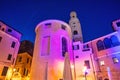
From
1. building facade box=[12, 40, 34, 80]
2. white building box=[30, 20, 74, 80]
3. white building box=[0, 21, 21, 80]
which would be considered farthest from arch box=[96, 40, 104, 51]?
building facade box=[12, 40, 34, 80]

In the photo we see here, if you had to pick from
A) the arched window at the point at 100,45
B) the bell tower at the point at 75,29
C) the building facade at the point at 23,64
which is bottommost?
the building facade at the point at 23,64

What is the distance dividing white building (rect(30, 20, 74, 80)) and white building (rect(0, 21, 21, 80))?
7.59m

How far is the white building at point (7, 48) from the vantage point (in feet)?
80.2

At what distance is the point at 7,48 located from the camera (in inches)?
1035

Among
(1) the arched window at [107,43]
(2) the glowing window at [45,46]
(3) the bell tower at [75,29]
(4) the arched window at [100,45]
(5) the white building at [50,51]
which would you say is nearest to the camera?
(5) the white building at [50,51]

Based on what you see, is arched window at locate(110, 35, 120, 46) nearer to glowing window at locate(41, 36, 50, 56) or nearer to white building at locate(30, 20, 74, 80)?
white building at locate(30, 20, 74, 80)

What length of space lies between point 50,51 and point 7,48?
11574 millimetres

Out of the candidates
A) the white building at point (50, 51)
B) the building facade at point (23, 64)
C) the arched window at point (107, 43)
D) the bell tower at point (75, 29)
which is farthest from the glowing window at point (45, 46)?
the building facade at point (23, 64)

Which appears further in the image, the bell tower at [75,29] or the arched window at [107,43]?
the bell tower at [75,29]

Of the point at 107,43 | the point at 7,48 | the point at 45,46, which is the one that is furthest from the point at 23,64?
the point at 107,43

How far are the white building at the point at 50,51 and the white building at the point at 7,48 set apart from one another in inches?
299

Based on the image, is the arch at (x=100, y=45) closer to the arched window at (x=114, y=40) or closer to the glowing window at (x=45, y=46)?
the arched window at (x=114, y=40)

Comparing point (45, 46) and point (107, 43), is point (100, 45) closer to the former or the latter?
point (107, 43)

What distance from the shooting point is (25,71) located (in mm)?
36375
